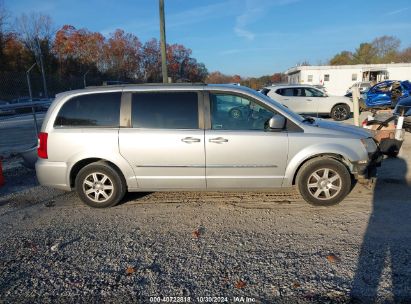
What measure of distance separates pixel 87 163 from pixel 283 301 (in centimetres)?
340

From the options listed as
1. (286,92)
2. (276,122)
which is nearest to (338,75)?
(286,92)

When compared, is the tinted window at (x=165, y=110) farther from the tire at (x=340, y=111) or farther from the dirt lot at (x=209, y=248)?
the tire at (x=340, y=111)

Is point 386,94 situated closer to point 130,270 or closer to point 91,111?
point 91,111

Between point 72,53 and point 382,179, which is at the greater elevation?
point 72,53

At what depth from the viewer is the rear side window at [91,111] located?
452 cm

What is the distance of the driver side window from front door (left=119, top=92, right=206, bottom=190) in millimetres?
252

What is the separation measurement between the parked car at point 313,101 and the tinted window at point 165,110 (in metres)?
10.4

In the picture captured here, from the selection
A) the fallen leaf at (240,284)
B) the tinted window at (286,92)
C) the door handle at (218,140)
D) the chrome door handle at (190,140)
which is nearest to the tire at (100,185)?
the chrome door handle at (190,140)

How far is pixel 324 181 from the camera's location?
14.6 feet

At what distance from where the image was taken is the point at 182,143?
4363 mm

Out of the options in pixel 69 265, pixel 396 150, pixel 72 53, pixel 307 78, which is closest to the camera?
pixel 69 265

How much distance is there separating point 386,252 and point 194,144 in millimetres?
2628

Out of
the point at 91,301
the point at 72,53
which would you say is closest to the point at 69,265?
the point at 91,301

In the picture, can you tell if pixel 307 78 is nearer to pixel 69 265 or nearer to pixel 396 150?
pixel 396 150
